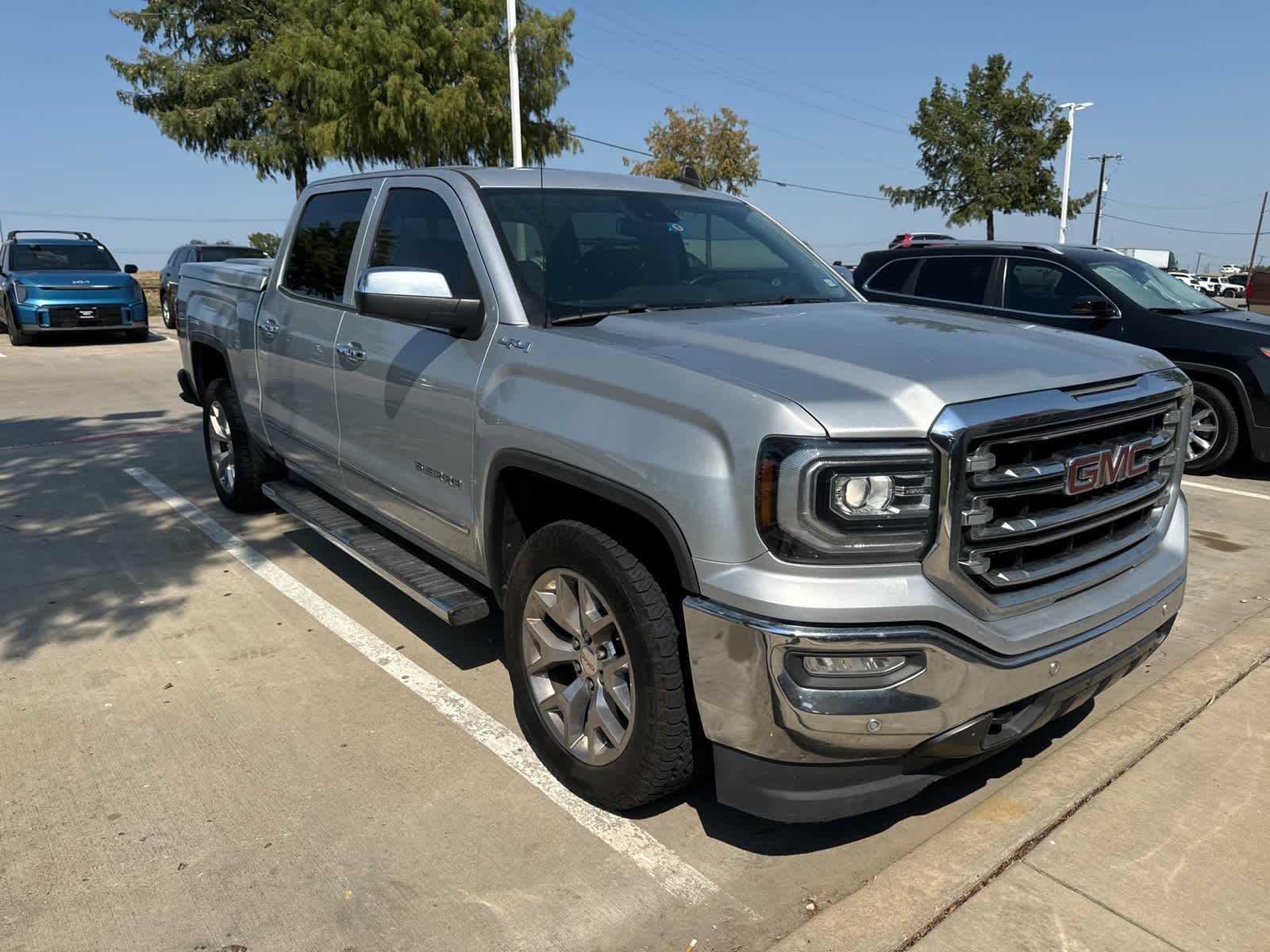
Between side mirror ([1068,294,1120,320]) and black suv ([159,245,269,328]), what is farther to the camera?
black suv ([159,245,269,328])

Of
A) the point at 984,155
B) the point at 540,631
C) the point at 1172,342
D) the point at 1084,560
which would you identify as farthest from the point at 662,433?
the point at 984,155

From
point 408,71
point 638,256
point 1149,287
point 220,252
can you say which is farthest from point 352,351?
point 408,71

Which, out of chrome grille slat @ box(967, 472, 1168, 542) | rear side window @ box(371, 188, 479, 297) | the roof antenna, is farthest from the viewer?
the roof antenna

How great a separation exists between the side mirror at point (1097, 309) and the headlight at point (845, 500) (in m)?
6.48

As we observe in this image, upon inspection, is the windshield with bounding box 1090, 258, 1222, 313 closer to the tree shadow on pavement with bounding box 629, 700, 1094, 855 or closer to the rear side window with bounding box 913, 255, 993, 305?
the rear side window with bounding box 913, 255, 993, 305

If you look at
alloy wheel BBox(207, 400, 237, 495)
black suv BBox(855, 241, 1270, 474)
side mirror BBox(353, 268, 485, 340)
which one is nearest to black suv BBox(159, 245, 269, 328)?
alloy wheel BBox(207, 400, 237, 495)

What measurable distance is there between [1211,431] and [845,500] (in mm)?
6851

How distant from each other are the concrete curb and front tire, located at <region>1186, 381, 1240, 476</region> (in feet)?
13.9

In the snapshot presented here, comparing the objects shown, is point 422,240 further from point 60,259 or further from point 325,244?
point 60,259

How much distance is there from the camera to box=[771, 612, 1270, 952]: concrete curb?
2.53m

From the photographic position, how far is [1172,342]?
7812mm

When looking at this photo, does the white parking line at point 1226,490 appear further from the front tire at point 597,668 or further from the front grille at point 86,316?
the front grille at point 86,316

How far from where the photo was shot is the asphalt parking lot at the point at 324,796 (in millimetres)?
2590

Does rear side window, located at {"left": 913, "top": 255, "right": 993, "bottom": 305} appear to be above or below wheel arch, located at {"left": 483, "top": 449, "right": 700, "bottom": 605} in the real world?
above
